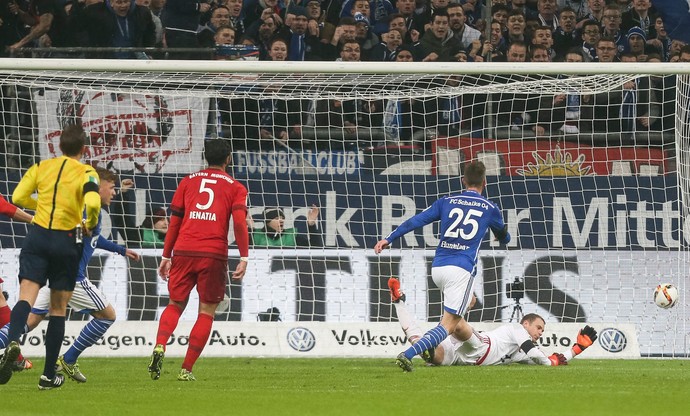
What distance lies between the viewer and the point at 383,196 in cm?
1388

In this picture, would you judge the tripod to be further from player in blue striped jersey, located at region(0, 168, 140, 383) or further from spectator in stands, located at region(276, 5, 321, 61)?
player in blue striped jersey, located at region(0, 168, 140, 383)

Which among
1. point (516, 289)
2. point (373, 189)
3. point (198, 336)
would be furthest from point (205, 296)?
point (516, 289)

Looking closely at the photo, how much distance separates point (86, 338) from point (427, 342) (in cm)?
284

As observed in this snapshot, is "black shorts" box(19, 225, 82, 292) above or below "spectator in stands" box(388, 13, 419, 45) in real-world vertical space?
below

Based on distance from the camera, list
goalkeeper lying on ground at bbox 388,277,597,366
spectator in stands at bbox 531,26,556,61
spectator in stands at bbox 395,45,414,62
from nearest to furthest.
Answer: goalkeeper lying on ground at bbox 388,277,597,366, spectator in stands at bbox 395,45,414,62, spectator in stands at bbox 531,26,556,61

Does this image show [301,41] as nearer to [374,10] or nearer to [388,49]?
[388,49]

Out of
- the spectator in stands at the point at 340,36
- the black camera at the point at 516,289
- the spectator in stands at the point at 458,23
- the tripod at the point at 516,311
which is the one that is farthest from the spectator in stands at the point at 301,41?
the tripod at the point at 516,311

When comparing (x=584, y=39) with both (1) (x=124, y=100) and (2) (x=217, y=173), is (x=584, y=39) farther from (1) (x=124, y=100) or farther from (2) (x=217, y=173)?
Answer: (2) (x=217, y=173)

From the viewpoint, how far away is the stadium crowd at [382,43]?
1456 cm

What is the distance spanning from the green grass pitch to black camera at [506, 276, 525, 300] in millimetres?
1964

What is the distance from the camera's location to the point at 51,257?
27.5ft

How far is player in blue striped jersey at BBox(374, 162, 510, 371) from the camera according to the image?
10.6 metres

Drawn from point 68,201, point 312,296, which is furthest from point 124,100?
point 68,201

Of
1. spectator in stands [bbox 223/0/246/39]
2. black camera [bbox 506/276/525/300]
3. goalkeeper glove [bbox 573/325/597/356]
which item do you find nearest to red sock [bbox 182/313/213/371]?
goalkeeper glove [bbox 573/325/597/356]
